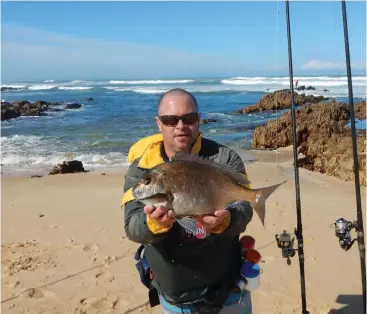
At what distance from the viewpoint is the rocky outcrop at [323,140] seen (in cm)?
951

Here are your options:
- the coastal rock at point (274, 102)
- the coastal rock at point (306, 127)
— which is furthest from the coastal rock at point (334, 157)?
the coastal rock at point (274, 102)

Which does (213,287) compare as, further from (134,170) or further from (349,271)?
(349,271)

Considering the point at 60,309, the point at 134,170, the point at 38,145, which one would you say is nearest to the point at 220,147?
the point at 134,170

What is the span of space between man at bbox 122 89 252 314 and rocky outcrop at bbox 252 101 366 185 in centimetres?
690

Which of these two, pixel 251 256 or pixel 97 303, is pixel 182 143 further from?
pixel 97 303

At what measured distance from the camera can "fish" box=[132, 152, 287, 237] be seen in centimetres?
212

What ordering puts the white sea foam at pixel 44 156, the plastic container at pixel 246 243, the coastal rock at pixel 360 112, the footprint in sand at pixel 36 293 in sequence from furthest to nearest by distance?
1. the coastal rock at pixel 360 112
2. the white sea foam at pixel 44 156
3. the footprint in sand at pixel 36 293
4. the plastic container at pixel 246 243

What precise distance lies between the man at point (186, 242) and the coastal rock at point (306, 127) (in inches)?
409

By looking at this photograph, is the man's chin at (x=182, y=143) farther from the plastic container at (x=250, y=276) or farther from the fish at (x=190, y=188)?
the plastic container at (x=250, y=276)

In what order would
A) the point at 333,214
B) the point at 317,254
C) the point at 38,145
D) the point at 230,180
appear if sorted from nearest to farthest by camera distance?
the point at 230,180 < the point at 317,254 < the point at 333,214 < the point at 38,145

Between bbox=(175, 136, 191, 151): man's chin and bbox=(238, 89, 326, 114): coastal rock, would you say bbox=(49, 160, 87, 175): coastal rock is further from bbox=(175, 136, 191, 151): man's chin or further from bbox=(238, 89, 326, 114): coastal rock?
bbox=(238, 89, 326, 114): coastal rock

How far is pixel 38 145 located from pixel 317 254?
1361 cm

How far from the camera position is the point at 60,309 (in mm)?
4469

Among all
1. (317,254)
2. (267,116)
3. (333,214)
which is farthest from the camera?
(267,116)
